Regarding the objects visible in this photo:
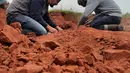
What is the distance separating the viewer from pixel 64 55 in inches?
135

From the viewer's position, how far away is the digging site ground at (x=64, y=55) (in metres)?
3.31

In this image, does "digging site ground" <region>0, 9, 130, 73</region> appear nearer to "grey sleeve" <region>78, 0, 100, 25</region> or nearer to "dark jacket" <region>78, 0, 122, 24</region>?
"grey sleeve" <region>78, 0, 100, 25</region>

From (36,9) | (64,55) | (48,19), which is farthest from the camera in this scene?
(48,19)

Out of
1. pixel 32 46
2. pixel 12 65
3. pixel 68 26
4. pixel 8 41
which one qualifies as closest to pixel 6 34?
pixel 8 41

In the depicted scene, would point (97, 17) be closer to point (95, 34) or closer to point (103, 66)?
point (95, 34)

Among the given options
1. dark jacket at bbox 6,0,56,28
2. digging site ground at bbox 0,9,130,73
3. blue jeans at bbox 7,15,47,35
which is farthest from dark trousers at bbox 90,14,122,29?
digging site ground at bbox 0,9,130,73

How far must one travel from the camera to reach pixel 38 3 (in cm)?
586

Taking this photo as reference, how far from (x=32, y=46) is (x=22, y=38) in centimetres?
20

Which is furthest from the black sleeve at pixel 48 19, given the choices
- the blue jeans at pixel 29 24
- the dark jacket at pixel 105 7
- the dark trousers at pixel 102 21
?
the dark trousers at pixel 102 21

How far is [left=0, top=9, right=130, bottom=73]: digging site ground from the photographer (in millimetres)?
3307

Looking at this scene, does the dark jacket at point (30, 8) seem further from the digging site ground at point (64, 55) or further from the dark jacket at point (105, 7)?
the digging site ground at point (64, 55)

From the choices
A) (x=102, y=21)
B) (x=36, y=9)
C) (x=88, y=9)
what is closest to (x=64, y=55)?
(x=36, y=9)

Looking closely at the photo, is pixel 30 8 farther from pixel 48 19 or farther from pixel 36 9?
pixel 48 19

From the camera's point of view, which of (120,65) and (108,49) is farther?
(108,49)
